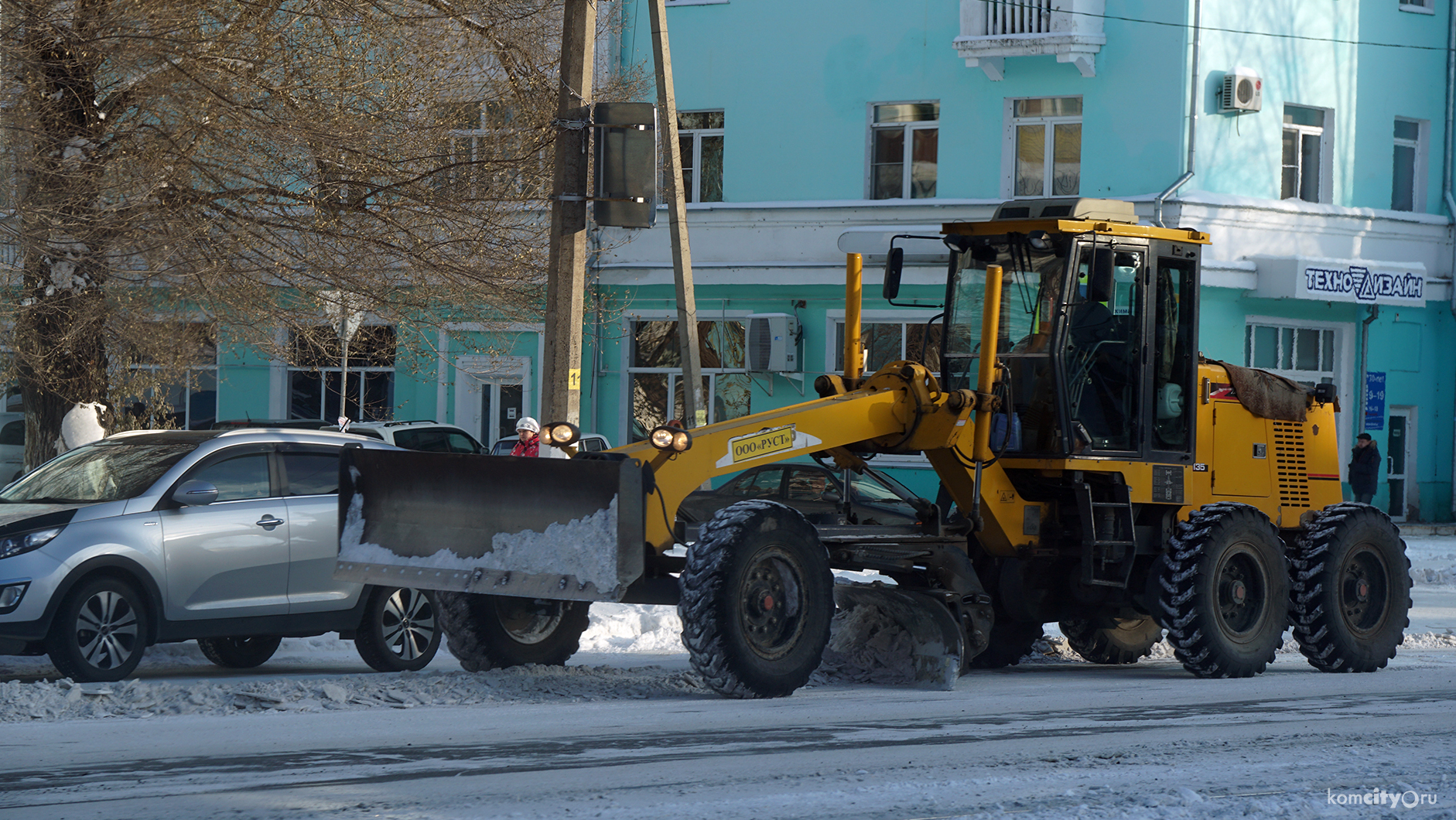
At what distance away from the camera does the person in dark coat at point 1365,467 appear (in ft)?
90.7

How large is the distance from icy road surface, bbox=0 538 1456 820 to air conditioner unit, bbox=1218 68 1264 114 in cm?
1665

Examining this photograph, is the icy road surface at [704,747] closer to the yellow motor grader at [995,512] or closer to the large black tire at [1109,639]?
the yellow motor grader at [995,512]

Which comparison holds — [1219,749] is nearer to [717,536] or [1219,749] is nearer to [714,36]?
[717,536]

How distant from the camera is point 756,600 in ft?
31.8

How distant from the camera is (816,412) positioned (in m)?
10.6

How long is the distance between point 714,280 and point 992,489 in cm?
1842

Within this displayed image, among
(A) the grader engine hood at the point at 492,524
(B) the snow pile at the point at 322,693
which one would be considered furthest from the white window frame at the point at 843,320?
(A) the grader engine hood at the point at 492,524

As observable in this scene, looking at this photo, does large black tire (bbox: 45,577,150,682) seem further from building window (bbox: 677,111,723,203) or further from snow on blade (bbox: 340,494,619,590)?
building window (bbox: 677,111,723,203)

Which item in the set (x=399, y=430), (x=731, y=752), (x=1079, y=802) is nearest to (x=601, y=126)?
(x=731, y=752)

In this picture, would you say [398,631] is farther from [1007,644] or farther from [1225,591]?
[1225,591]

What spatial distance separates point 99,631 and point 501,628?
95.5 inches

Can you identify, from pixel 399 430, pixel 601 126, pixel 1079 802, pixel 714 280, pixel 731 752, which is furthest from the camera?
pixel 714 280

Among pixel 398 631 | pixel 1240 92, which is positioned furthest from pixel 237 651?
pixel 1240 92

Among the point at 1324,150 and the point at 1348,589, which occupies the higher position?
the point at 1324,150
